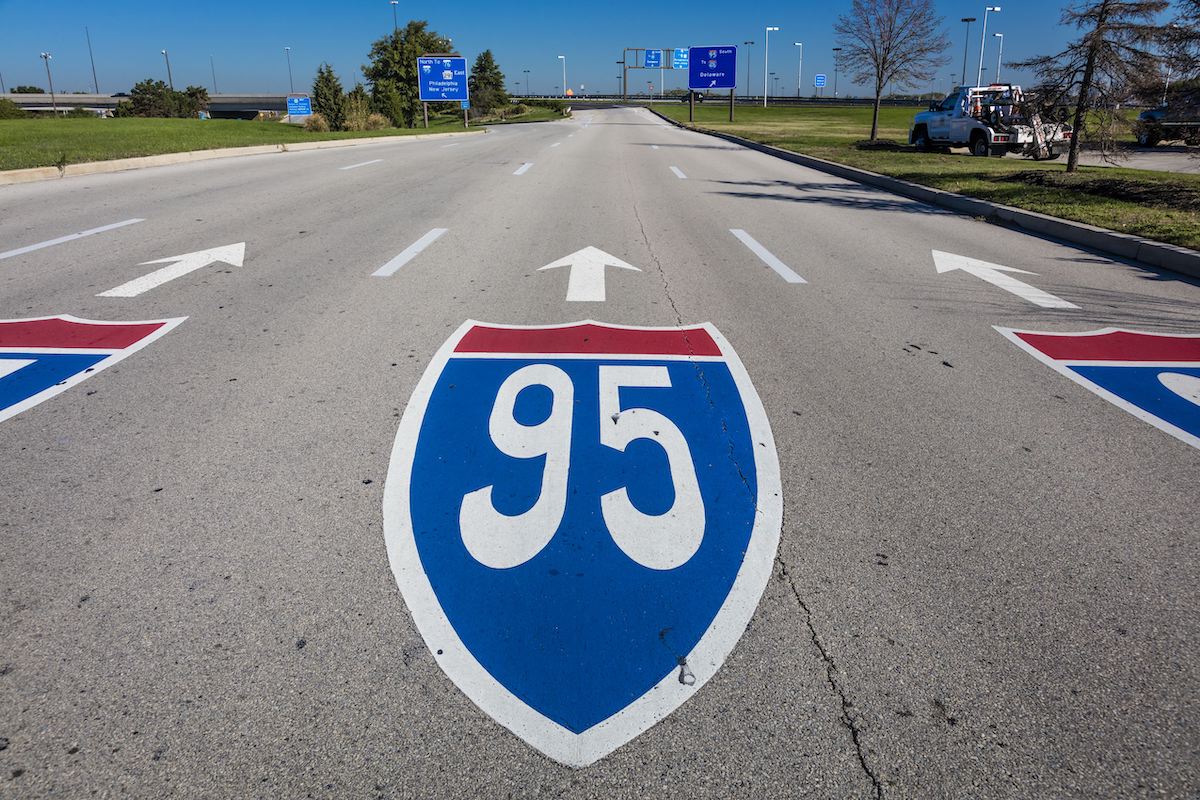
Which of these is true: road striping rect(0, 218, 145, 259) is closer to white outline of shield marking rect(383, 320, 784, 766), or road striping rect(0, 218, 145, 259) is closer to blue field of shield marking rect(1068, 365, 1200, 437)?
white outline of shield marking rect(383, 320, 784, 766)

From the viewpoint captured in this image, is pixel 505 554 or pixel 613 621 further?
pixel 505 554

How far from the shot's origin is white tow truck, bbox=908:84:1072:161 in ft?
71.2

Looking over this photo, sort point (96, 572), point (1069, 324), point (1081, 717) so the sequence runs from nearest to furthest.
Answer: point (1081, 717)
point (96, 572)
point (1069, 324)

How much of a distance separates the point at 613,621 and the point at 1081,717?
1448mm

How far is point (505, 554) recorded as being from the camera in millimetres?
2939

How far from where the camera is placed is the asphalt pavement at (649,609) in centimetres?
207

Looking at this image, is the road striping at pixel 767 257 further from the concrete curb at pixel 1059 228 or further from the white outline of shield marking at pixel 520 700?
the concrete curb at pixel 1059 228

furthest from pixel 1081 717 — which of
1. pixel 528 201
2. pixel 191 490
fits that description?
pixel 528 201

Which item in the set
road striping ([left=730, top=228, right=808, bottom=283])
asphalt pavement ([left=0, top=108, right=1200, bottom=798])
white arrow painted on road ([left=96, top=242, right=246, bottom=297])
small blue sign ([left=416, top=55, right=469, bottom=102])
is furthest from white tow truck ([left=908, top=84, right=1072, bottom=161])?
small blue sign ([left=416, top=55, right=469, bottom=102])

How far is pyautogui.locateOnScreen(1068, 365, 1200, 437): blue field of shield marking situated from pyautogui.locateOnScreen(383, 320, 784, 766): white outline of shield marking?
247cm

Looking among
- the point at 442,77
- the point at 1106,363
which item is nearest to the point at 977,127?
the point at 1106,363

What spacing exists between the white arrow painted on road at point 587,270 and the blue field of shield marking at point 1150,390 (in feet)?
12.1

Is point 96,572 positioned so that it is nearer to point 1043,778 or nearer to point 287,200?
point 1043,778

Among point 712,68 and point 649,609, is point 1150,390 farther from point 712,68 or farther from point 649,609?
point 712,68
